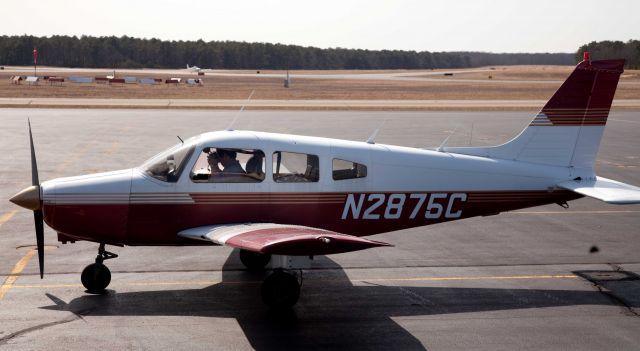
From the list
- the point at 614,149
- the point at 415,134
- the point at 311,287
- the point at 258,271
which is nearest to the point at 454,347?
the point at 311,287

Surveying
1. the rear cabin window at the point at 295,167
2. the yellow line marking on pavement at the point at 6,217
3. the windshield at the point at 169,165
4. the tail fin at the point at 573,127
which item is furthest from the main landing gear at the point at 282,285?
the yellow line marking on pavement at the point at 6,217

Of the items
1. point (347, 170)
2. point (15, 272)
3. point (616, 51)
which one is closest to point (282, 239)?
point (347, 170)

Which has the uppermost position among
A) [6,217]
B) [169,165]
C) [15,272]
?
[169,165]

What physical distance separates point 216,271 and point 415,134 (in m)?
24.9

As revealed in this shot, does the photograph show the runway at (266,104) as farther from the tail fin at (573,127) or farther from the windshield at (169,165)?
the windshield at (169,165)

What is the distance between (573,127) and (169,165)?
6603mm

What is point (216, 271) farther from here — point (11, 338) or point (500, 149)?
point (500, 149)

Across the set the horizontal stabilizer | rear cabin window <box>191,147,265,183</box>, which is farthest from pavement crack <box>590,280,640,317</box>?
rear cabin window <box>191,147,265,183</box>

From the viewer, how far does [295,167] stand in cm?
1161

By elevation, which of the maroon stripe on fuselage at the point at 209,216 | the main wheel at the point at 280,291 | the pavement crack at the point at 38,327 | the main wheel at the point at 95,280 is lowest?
the pavement crack at the point at 38,327

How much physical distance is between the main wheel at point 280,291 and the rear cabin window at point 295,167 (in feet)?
Answer: 5.28

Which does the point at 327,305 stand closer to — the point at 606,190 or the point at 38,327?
the point at 38,327

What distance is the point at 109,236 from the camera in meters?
11.1

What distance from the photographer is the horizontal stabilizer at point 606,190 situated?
11.3 metres
